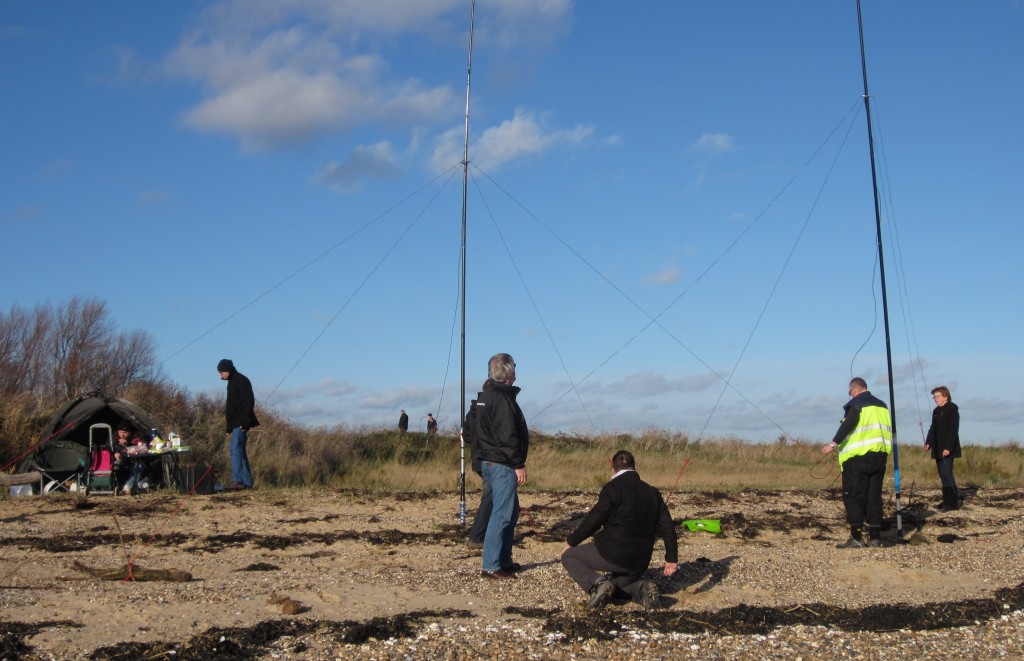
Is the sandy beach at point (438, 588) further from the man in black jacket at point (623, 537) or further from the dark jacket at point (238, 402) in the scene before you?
the dark jacket at point (238, 402)

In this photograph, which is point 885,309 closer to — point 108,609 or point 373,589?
point 373,589

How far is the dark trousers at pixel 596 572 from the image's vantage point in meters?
8.41

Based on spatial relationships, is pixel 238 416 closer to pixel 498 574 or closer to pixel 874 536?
pixel 498 574

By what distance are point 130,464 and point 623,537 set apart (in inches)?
433

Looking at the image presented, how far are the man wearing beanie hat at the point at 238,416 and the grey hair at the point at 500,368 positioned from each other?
753cm

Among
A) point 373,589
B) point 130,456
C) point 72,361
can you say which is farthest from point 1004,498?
point 72,361

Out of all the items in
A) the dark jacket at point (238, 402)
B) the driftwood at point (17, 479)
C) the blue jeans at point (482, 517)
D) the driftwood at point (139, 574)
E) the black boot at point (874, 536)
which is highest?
the dark jacket at point (238, 402)

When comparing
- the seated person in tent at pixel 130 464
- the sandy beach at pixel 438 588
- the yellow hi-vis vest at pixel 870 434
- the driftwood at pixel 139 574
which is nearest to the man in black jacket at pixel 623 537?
the sandy beach at pixel 438 588

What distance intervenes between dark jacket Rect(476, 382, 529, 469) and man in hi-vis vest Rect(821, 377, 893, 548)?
14.6 ft

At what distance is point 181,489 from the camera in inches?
631

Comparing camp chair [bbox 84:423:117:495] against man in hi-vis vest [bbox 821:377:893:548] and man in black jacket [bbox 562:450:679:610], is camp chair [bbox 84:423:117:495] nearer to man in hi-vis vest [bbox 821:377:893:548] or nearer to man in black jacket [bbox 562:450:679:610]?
man in black jacket [bbox 562:450:679:610]

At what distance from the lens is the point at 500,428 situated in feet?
30.9

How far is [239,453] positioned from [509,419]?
8.37 metres

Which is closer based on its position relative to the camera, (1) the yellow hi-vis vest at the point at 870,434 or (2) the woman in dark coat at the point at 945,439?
(1) the yellow hi-vis vest at the point at 870,434
